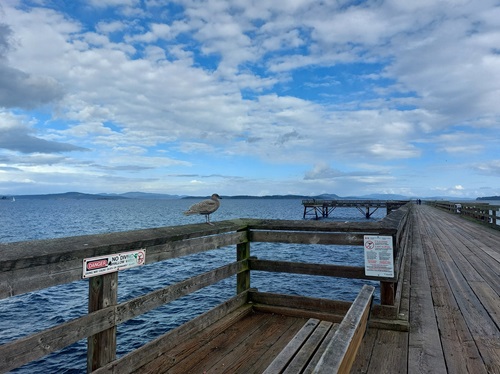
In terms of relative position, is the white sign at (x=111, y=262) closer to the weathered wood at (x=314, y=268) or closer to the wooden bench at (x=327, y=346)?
the wooden bench at (x=327, y=346)

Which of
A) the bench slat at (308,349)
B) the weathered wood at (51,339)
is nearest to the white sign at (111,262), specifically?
the weathered wood at (51,339)

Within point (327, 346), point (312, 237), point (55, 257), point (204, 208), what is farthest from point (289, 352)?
point (204, 208)

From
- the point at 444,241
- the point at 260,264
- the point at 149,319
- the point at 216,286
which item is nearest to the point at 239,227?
the point at 260,264

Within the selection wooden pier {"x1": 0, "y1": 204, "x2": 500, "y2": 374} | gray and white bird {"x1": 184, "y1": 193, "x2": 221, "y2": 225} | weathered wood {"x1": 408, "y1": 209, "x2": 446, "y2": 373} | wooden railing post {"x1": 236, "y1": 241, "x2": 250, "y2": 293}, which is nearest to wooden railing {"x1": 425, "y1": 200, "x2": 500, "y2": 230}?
wooden pier {"x1": 0, "y1": 204, "x2": 500, "y2": 374}

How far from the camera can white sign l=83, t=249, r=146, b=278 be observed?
2762mm

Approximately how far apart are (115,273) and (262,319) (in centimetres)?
264

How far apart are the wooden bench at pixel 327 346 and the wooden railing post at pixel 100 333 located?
1463 millimetres

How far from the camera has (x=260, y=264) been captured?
5125 mm

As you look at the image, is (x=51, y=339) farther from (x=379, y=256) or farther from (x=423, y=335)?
(x=423, y=335)

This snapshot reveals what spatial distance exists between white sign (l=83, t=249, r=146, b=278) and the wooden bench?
1535 millimetres

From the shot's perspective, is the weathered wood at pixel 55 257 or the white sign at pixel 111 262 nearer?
the weathered wood at pixel 55 257

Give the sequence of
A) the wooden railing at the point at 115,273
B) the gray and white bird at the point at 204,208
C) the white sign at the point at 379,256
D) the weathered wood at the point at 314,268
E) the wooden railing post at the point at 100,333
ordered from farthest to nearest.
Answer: the gray and white bird at the point at 204,208
the weathered wood at the point at 314,268
the white sign at the point at 379,256
the wooden railing post at the point at 100,333
the wooden railing at the point at 115,273

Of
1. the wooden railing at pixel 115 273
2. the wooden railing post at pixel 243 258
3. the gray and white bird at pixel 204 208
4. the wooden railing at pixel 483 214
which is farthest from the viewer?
the wooden railing at pixel 483 214

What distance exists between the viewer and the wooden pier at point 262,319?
2408 millimetres
